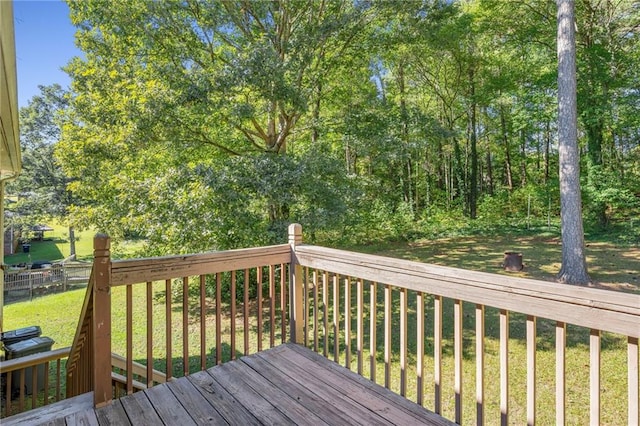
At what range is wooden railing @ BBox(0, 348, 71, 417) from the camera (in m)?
2.82

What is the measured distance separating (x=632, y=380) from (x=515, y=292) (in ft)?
1.52

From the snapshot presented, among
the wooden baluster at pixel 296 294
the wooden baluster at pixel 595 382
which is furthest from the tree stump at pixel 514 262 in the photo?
the wooden baluster at pixel 595 382

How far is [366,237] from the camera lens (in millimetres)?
11797

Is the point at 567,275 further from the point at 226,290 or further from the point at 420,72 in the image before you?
the point at 420,72

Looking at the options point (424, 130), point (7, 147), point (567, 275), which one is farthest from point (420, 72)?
point (7, 147)

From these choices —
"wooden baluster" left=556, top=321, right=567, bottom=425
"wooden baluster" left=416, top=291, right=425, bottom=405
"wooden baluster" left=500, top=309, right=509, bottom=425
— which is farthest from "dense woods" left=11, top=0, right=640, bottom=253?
"wooden baluster" left=556, top=321, right=567, bottom=425

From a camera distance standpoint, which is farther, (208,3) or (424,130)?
(424,130)

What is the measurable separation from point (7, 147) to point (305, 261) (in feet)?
8.45

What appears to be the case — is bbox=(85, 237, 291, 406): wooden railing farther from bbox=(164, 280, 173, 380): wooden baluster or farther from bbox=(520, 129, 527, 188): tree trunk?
bbox=(520, 129, 527, 188): tree trunk

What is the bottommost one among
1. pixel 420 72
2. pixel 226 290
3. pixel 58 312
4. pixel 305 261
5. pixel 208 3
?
pixel 58 312

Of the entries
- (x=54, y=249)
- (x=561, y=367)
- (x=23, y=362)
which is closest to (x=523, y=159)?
(x=561, y=367)

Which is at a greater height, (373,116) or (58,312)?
(373,116)

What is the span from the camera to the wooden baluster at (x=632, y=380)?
123 centimetres

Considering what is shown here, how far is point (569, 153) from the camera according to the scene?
5.89 meters
